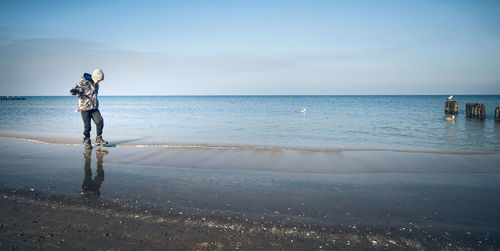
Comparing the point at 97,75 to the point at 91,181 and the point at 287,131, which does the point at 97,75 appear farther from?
the point at 287,131

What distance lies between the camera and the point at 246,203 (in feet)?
14.1

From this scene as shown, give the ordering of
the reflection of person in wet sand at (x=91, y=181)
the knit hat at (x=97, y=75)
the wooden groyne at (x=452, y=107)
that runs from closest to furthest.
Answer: the reflection of person in wet sand at (x=91, y=181), the knit hat at (x=97, y=75), the wooden groyne at (x=452, y=107)

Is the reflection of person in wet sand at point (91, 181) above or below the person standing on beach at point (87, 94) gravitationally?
below

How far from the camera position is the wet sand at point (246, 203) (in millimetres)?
3168

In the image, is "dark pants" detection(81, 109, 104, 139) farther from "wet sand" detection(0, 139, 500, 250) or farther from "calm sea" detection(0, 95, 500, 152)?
"calm sea" detection(0, 95, 500, 152)

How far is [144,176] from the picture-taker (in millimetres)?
5871

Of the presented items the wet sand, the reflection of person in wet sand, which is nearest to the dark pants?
the wet sand

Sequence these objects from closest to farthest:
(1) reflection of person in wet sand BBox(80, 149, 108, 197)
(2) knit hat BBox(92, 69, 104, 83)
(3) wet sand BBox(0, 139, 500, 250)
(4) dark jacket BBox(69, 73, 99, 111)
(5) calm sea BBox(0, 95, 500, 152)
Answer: (3) wet sand BBox(0, 139, 500, 250)
(1) reflection of person in wet sand BBox(80, 149, 108, 197)
(4) dark jacket BBox(69, 73, 99, 111)
(2) knit hat BBox(92, 69, 104, 83)
(5) calm sea BBox(0, 95, 500, 152)

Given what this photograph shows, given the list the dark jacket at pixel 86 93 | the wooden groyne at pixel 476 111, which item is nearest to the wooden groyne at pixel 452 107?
the wooden groyne at pixel 476 111

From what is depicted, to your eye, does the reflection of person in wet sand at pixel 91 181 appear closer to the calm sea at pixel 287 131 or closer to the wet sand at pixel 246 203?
the wet sand at pixel 246 203

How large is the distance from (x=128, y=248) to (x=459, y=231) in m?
4.02

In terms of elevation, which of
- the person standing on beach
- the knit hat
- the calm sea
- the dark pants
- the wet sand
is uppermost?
the knit hat

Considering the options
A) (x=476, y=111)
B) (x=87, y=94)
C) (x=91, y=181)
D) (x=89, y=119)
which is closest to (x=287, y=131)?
(x=89, y=119)

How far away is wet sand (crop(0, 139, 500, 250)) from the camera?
3.17m
